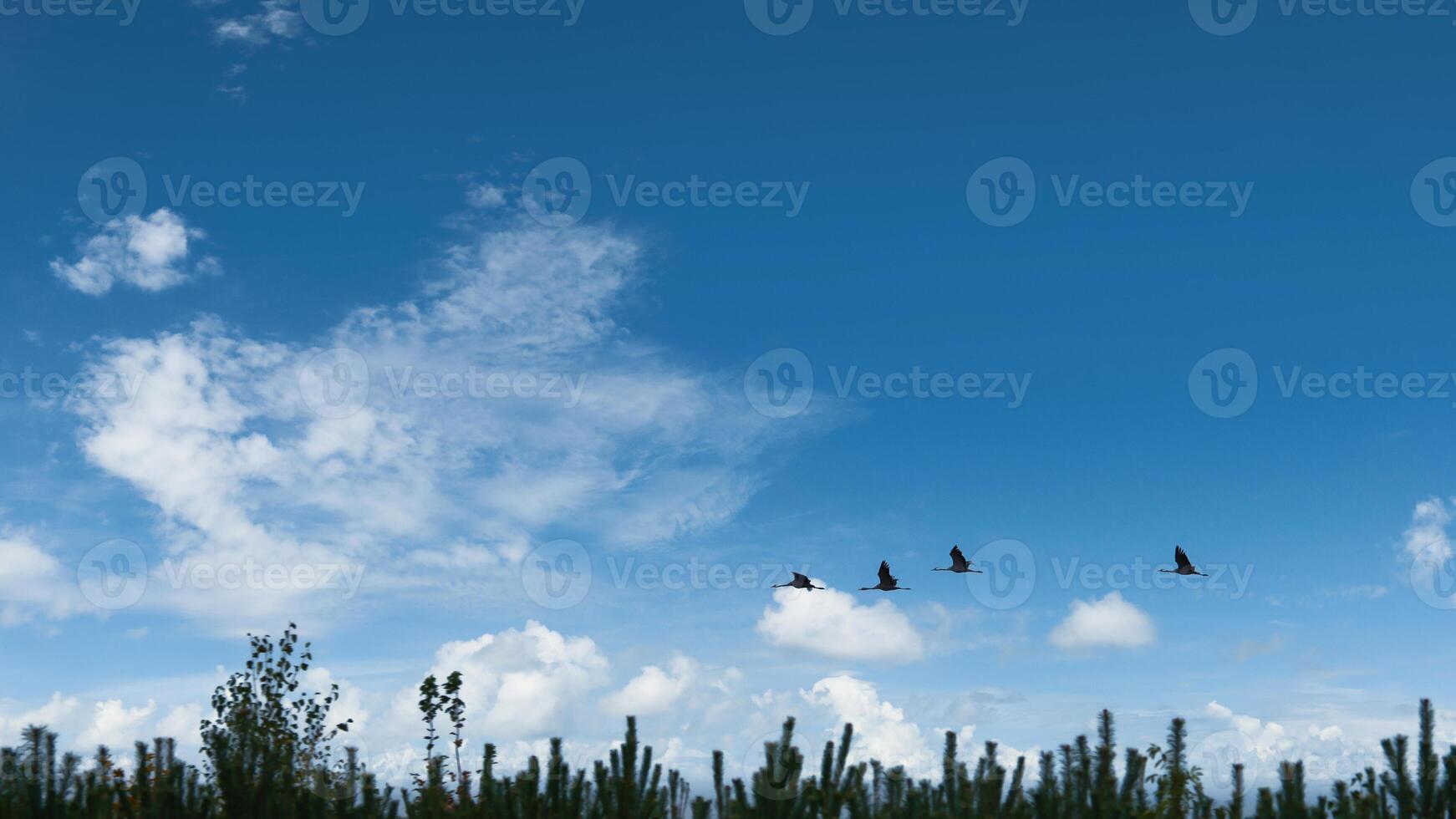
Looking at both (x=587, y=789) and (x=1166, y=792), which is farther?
(x=1166, y=792)

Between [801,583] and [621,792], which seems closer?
[621,792]

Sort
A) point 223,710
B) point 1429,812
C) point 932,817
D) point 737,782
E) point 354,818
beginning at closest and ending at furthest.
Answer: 1. point 932,817
2. point 737,782
3. point 354,818
4. point 1429,812
5. point 223,710

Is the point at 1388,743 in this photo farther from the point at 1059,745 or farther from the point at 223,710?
the point at 223,710

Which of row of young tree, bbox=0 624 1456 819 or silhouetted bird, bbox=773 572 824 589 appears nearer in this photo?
row of young tree, bbox=0 624 1456 819

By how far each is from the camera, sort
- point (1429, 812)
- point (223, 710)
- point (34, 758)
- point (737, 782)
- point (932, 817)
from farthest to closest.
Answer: point (223, 710) → point (1429, 812) → point (34, 758) → point (737, 782) → point (932, 817)

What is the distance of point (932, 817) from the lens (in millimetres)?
7047

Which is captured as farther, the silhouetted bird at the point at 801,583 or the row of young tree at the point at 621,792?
the silhouetted bird at the point at 801,583

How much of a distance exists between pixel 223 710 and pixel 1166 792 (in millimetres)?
17020

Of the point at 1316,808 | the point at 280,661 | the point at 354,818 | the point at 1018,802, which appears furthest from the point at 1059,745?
the point at 280,661

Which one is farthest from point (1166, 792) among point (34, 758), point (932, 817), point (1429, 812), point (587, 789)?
Answer: point (34, 758)

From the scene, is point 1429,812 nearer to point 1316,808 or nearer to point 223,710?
point 1316,808

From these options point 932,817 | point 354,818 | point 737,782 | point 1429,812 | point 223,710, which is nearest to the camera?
point 932,817

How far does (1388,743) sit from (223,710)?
728 inches

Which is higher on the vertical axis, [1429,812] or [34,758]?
[34,758]
